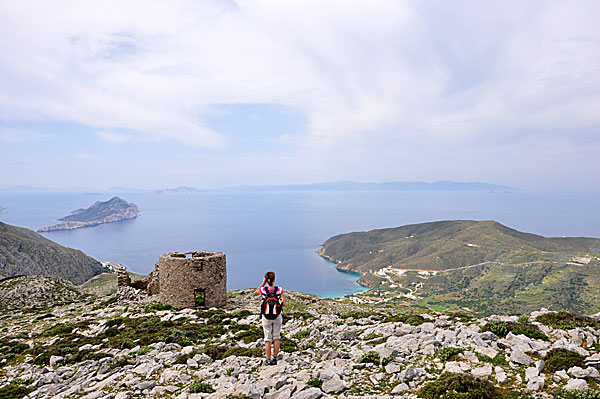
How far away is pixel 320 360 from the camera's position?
9727mm

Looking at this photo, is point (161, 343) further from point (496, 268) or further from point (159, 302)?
point (496, 268)

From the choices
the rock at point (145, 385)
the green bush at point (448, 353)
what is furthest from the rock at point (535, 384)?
the rock at point (145, 385)

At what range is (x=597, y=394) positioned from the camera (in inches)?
258

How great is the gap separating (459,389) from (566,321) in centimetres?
682

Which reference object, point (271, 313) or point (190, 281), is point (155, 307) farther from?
point (271, 313)

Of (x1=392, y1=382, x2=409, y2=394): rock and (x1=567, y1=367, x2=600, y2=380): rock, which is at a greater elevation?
(x1=567, y1=367, x2=600, y2=380): rock

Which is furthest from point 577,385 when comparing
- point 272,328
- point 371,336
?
point 272,328

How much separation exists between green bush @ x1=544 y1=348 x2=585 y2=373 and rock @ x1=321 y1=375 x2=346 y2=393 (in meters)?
5.11

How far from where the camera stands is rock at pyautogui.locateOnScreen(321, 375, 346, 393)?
25.0ft

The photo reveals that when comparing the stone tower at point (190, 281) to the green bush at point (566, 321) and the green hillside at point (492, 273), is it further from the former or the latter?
the green hillside at point (492, 273)

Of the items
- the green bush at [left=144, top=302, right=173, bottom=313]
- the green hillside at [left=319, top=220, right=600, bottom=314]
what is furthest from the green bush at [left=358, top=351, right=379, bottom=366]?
the green hillside at [left=319, top=220, right=600, bottom=314]

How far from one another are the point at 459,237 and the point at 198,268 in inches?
7986

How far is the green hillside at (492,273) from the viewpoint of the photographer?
4048 inches

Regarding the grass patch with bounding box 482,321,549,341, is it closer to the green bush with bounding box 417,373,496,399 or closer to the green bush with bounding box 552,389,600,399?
the green bush with bounding box 552,389,600,399
